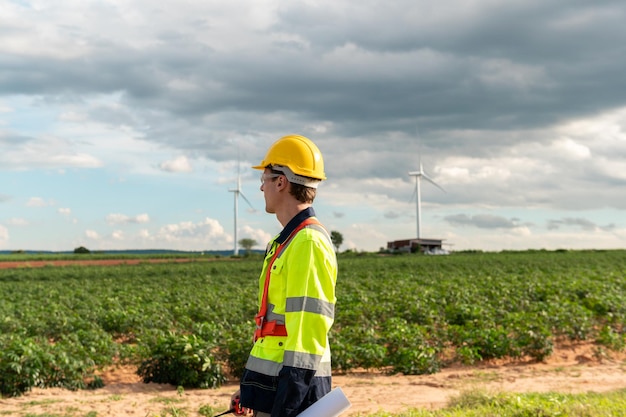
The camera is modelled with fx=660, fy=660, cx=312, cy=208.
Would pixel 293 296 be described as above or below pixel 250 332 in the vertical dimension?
above

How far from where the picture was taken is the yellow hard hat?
3.68m

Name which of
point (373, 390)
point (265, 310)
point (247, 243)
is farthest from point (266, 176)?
point (247, 243)

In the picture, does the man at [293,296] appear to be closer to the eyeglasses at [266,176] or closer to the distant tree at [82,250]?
the eyeglasses at [266,176]

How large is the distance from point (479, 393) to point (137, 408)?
4.49m

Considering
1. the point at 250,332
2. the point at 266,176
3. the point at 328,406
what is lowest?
the point at 250,332

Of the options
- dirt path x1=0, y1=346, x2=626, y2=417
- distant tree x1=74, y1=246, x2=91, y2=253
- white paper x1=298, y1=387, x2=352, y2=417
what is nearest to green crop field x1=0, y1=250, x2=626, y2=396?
dirt path x1=0, y1=346, x2=626, y2=417

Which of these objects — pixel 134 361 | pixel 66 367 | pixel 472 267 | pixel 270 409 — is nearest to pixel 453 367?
pixel 134 361

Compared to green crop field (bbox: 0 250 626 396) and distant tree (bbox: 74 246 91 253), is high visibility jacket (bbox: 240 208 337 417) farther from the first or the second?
distant tree (bbox: 74 246 91 253)

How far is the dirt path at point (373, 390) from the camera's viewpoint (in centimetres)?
871

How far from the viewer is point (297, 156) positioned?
145 inches

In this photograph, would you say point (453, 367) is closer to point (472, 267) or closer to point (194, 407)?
point (194, 407)

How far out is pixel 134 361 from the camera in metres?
11.9

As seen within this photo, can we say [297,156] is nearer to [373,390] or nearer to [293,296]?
[293,296]

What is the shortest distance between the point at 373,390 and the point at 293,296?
678cm
